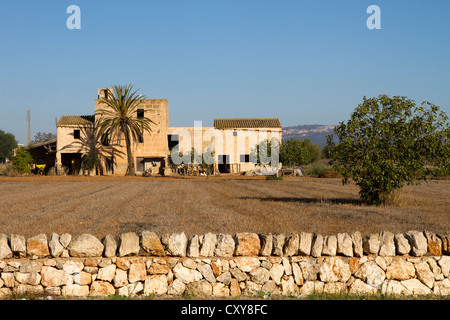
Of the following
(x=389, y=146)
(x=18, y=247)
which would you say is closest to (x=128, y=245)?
(x=18, y=247)

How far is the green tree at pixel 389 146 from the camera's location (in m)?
15.0

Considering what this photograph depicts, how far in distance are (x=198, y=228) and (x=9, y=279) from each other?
4.48m

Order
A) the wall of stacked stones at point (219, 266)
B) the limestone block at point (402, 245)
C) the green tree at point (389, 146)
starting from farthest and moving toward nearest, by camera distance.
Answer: the green tree at point (389, 146) < the limestone block at point (402, 245) < the wall of stacked stones at point (219, 266)

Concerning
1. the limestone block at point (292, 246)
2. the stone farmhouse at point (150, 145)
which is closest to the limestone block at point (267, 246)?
the limestone block at point (292, 246)

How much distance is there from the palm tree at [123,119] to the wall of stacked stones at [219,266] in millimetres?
41481

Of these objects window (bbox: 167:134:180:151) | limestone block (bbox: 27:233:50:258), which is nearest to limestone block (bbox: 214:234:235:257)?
limestone block (bbox: 27:233:50:258)

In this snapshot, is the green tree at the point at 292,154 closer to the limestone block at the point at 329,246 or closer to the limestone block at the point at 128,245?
the limestone block at the point at 329,246

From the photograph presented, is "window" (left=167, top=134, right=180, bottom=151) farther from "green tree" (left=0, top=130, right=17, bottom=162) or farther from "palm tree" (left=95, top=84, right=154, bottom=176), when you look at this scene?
"green tree" (left=0, top=130, right=17, bottom=162)

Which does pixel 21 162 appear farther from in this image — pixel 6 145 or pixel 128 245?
pixel 6 145

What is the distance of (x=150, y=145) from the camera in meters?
Answer: 51.0

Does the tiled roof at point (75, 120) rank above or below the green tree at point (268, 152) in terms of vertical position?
above

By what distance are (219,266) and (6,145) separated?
105m

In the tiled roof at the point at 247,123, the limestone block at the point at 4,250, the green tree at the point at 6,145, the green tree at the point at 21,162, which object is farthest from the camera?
the green tree at the point at 6,145
